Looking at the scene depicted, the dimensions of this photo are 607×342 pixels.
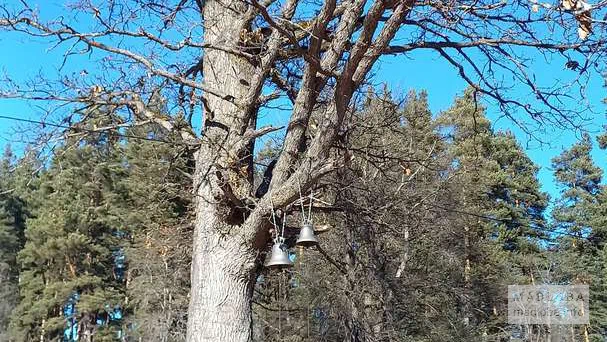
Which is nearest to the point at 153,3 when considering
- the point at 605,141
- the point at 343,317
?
the point at 343,317

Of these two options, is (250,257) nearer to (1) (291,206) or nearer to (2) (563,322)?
(1) (291,206)

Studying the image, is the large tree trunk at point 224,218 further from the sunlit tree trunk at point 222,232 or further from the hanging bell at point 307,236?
the hanging bell at point 307,236

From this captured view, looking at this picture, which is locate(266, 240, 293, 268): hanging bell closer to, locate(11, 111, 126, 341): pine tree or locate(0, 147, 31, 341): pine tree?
locate(11, 111, 126, 341): pine tree

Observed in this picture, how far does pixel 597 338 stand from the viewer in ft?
68.7

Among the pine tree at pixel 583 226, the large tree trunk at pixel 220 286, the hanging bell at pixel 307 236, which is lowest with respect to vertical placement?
the large tree trunk at pixel 220 286

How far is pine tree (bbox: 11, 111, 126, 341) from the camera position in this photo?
23.0 metres

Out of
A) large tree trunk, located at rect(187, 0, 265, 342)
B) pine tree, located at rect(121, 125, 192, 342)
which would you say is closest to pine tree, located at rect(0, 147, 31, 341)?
pine tree, located at rect(121, 125, 192, 342)

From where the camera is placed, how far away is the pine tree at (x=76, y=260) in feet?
75.6

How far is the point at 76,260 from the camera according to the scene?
24.1m

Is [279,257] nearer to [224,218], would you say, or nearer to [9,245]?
[224,218]

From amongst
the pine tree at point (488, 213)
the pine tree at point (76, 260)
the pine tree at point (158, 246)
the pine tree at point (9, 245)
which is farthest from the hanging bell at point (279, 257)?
the pine tree at point (9, 245)

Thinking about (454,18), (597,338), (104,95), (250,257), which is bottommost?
(597,338)

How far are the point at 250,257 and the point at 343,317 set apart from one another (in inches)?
280

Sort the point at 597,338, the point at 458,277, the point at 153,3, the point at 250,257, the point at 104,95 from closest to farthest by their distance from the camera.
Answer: the point at 250,257, the point at 104,95, the point at 153,3, the point at 458,277, the point at 597,338
